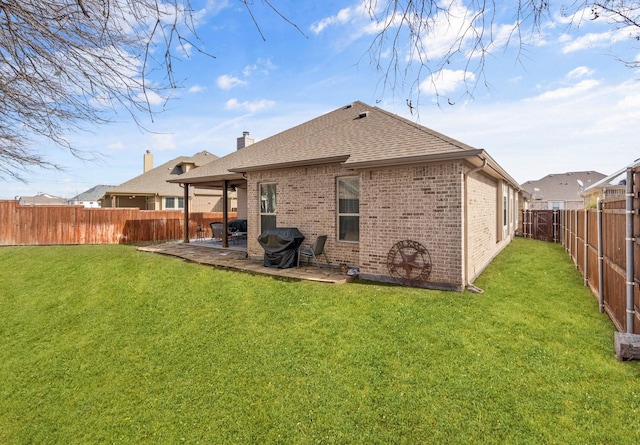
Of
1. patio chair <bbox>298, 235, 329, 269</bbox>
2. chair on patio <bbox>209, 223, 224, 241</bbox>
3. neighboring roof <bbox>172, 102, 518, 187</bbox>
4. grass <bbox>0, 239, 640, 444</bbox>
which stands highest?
neighboring roof <bbox>172, 102, 518, 187</bbox>

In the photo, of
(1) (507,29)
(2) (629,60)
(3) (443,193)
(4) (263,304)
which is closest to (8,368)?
(4) (263,304)

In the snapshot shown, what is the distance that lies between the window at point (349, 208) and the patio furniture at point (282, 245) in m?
1.28

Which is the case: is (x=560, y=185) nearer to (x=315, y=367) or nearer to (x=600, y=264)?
(x=600, y=264)

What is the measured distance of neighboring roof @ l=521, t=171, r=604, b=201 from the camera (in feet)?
137

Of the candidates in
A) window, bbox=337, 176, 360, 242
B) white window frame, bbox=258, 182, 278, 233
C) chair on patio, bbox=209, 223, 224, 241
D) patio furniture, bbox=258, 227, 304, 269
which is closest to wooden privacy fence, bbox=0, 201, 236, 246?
chair on patio, bbox=209, 223, 224, 241

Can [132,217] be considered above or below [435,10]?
below

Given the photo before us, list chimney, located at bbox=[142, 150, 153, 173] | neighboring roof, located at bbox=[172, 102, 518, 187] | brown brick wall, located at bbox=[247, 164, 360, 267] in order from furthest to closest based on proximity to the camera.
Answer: chimney, located at bbox=[142, 150, 153, 173], brown brick wall, located at bbox=[247, 164, 360, 267], neighboring roof, located at bbox=[172, 102, 518, 187]

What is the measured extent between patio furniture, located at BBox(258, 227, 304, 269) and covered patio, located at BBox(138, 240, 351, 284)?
9.8 inches

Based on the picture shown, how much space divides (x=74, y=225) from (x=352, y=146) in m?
14.8

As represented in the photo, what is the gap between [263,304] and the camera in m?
6.46

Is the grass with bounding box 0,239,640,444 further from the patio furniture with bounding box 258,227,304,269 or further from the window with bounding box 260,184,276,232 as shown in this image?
the window with bounding box 260,184,276,232

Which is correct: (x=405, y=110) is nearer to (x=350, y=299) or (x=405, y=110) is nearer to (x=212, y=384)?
(x=212, y=384)

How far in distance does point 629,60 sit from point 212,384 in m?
6.31

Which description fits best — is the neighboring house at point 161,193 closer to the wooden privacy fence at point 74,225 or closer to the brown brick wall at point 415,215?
the wooden privacy fence at point 74,225
